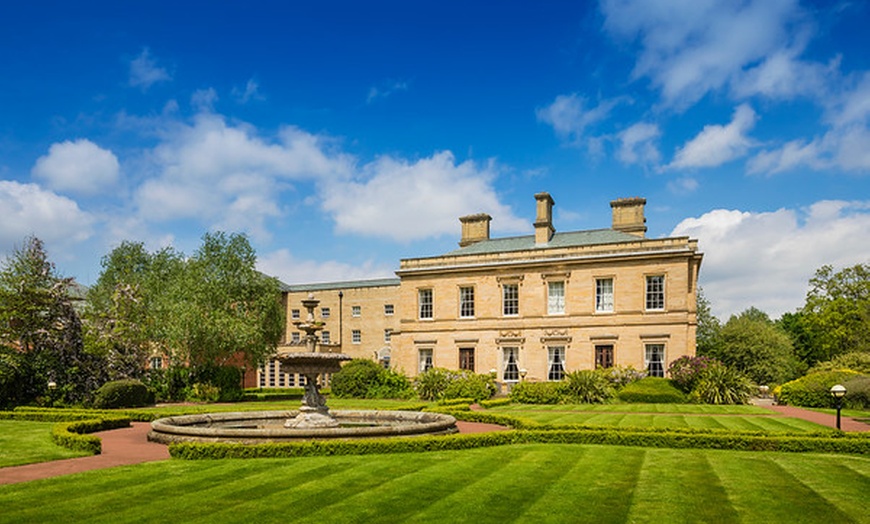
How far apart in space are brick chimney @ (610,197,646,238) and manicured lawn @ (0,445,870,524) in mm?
28548

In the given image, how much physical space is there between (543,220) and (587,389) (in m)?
14.5

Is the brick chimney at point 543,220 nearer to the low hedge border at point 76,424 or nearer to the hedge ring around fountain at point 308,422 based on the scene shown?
the hedge ring around fountain at point 308,422

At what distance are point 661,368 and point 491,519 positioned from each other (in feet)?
98.1

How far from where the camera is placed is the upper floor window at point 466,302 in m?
40.4

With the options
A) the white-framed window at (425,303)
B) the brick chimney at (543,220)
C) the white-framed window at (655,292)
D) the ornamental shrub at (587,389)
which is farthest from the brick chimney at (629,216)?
the ornamental shrub at (587,389)

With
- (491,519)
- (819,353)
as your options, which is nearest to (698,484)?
(491,519)

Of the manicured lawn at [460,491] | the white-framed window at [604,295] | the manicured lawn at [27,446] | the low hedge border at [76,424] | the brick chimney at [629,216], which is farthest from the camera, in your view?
the brick chimney at [629,216]

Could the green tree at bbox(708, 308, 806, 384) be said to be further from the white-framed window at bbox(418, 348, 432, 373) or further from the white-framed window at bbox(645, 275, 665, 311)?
the white-framed window at bbox(418, 348, 432, 373)

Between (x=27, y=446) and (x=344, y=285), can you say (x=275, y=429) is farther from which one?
(x=344, y=285)

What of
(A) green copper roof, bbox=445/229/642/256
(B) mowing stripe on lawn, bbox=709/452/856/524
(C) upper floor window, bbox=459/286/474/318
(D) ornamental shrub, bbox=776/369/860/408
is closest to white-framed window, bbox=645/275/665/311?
(A) green copper roof, bbox=445/229/642/256

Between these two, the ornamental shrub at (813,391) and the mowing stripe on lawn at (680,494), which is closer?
the mowing stripe on lawn at (680,494)

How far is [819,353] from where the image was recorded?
54.9 metres

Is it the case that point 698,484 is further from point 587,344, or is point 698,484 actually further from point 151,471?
point 587,344

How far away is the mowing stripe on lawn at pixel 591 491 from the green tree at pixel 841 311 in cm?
3954
